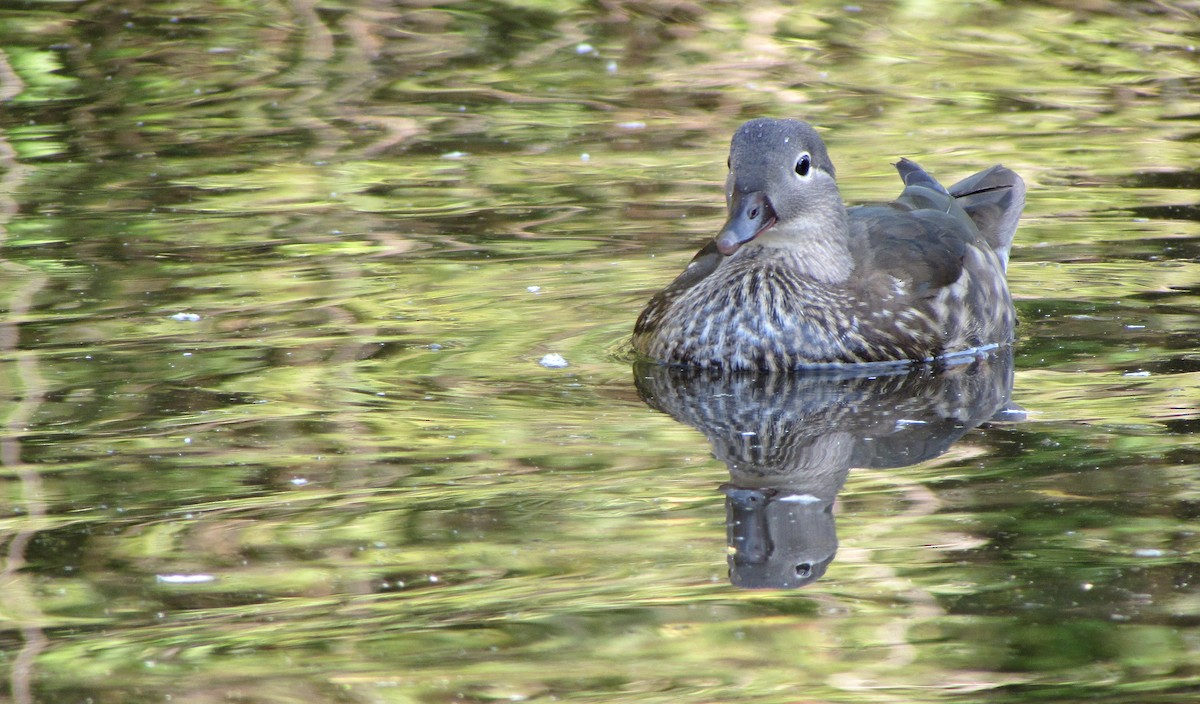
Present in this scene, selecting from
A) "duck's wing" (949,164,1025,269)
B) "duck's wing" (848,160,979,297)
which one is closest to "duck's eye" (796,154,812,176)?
"duck's wing" (848,160,979,297)

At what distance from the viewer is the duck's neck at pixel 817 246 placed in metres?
7.98

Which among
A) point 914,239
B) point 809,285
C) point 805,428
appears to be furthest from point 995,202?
point 805,428

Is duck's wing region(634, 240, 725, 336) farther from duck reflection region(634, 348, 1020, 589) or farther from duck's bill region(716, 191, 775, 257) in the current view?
duck's bill region(716, 191, 775, 257)

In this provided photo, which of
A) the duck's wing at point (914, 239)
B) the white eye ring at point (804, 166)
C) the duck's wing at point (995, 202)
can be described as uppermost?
the white eye ring at point (804, 166)

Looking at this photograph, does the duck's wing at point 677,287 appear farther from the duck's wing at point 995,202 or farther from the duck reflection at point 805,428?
the duck's wing at point 995,202

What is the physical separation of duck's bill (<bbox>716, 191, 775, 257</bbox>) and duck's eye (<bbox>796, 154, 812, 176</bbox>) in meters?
0.26

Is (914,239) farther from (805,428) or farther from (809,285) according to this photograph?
(805,428)

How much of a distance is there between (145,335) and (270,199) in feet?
8.92

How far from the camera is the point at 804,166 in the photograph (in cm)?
785

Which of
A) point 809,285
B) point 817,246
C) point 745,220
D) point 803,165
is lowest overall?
point 809,285

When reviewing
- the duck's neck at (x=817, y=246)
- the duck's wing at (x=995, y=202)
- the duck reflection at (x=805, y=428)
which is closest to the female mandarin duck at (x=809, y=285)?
the duck's neck at (x=817, y=246)

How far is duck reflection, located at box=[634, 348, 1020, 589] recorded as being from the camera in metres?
5.53

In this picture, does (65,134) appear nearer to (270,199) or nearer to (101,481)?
(270,199)

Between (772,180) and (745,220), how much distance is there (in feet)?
0.79
